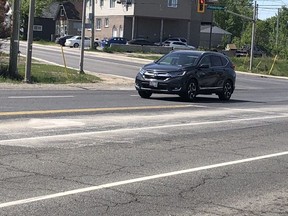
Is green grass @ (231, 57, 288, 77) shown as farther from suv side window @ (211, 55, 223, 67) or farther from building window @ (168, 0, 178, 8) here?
suv side window @ (211, 55, 223, 67)

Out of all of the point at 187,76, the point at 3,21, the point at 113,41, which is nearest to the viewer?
the point at 187,76

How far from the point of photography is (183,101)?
21.3 m

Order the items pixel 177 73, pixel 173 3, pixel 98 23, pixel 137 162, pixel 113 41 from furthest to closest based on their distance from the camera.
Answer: pixel 98 23, pixel 173 3, pixel 113 41, pixel 177 73, pixel 137 162

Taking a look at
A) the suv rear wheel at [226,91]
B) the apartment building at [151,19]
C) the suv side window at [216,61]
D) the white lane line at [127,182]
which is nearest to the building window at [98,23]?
the apartment building at [151,19]

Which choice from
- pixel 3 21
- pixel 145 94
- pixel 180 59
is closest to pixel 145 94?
pixel 145 94

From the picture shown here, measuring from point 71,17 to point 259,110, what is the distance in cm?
8286

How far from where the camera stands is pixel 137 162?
9508 millimetres

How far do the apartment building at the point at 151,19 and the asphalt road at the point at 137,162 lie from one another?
6480 centimetres

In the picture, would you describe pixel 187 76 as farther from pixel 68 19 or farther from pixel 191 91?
pixel 68 19

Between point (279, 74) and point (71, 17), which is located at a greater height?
point (71, 17)

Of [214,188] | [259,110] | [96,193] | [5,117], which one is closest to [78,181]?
[96,193]

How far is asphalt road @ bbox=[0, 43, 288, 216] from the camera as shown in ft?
23.5

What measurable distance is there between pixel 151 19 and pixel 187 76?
63434 mm

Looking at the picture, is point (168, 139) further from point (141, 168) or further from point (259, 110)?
point (259, 110)
